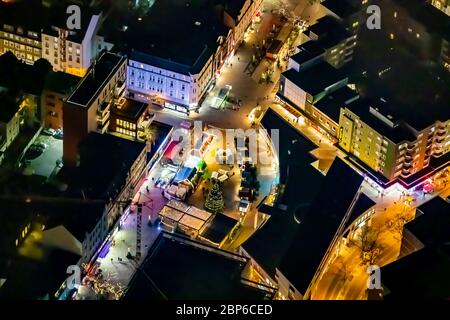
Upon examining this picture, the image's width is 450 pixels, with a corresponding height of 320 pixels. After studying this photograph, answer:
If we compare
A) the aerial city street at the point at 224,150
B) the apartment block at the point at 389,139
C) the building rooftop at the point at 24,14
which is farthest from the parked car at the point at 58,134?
the apartment block at the point at 389,139

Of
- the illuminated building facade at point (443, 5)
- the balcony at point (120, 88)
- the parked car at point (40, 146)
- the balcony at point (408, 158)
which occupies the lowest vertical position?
the parked car at point (40, 146)

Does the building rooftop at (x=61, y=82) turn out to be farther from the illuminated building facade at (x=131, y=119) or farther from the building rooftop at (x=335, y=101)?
the building rooftop at (x=335, y=101)

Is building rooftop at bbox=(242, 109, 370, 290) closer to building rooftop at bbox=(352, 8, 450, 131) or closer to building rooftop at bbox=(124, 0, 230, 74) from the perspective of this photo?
building rooftop at bbox=(352, 8, 450, 131)

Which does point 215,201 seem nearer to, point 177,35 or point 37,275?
point 37,275

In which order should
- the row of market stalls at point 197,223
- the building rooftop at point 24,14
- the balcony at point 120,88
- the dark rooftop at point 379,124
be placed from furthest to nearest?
the building rooftop at point 24,14 < the balcony at point 120,88 < the dark rooftop at point 379,124 < the row of market stalls at point 197,223

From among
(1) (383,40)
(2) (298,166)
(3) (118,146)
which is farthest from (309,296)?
(1) (383,40)

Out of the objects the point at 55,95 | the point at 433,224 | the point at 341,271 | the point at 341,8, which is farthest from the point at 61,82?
the point at 433,224

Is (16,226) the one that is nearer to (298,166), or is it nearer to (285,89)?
(298,166)
